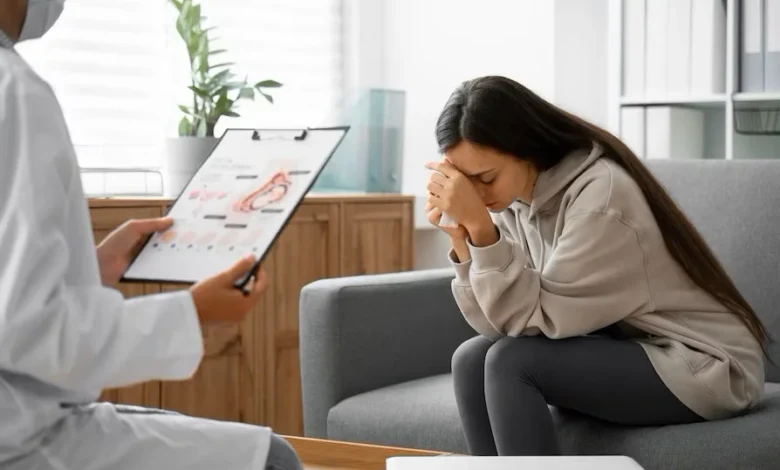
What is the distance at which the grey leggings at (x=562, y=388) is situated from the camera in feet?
5.73

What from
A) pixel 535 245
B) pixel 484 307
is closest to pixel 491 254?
pixel 484 307

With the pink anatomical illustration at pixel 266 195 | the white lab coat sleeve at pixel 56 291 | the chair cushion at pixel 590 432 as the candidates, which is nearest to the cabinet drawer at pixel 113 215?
the chair cushion at pixel 590 432

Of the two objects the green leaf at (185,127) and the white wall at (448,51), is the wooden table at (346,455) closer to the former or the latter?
the green leaf at (185,127)

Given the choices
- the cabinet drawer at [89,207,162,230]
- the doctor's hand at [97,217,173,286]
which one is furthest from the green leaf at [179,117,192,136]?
the doctor's hand at [97,217,173,286]

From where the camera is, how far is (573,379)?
1.77 m

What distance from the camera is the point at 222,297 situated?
3.85 feet

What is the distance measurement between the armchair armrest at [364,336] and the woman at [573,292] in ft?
1.08

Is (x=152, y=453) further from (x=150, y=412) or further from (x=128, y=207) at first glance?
(x=128, y=207)

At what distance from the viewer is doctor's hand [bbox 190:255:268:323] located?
46.0 inches

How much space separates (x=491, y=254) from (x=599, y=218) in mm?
180

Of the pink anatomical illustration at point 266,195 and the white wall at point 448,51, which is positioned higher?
the white wall at point 448,51

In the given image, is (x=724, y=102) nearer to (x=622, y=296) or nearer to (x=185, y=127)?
(x=622, y=296)

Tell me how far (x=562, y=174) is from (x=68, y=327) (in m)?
1.05

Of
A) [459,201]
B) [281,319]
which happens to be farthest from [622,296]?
[281,319]
